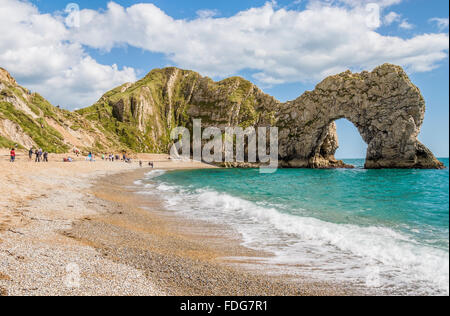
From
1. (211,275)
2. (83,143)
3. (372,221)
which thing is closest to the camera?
(211,275)

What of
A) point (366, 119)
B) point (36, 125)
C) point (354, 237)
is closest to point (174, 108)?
point (36, 125)

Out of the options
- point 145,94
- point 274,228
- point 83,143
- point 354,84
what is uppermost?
point 145,94

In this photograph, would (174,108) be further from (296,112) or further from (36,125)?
(36,125)

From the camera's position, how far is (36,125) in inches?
2525

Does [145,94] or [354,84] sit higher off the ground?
[145,94]

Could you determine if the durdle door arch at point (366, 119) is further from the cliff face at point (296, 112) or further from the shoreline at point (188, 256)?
the shoreline at point (188, 256)

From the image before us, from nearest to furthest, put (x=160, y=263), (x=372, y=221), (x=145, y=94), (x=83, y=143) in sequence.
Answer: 1. (x=160, y=263)
2. (x=372, y=221)
3. (x=83, y=143)
4. (x=145, y=94)

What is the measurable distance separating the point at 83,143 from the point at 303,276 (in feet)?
285

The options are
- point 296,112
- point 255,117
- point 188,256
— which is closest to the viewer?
point 188,256

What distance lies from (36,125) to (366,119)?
296ft

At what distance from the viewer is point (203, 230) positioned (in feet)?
40.3

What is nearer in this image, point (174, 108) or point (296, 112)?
point (296, 112)

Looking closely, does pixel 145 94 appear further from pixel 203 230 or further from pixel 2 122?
pixel 203 230
